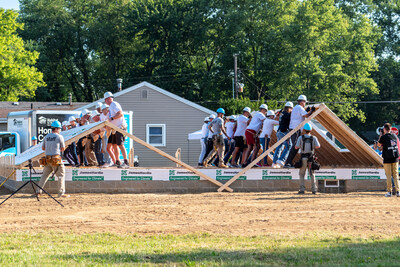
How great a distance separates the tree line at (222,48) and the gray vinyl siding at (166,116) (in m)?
17.1

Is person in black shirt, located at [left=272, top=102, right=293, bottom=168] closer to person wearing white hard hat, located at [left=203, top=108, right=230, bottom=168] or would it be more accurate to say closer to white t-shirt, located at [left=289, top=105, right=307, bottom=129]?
white t-shirt, located at [left=289, top=105, right=307, bottom=129]

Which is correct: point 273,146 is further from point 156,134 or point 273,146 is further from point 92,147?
point 156,134

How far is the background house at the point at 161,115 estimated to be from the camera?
38281 mm

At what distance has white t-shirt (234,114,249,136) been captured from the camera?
63.3 feet

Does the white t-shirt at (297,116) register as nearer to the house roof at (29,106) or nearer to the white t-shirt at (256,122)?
the white t-shirt at (256,122)

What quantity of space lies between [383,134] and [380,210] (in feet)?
14.5

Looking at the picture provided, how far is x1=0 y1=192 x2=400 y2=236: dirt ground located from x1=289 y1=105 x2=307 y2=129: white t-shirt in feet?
7.06

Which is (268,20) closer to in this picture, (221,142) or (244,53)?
(244,53)

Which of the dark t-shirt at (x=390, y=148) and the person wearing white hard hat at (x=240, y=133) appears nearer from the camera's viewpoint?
the dark t-shirt at (x=390, y=148)

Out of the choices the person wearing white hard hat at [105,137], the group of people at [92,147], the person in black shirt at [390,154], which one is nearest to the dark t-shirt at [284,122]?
the person in black shirt at [390,154]

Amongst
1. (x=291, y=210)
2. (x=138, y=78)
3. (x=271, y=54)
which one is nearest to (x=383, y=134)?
(x=291, y=210)

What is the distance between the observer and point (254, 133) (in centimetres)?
1897

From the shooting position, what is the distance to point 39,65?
63688mm

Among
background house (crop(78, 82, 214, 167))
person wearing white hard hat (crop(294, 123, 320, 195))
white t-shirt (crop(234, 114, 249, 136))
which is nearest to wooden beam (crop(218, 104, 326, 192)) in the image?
person wearing white hard hat (crop(294, 123, 320, 195))
